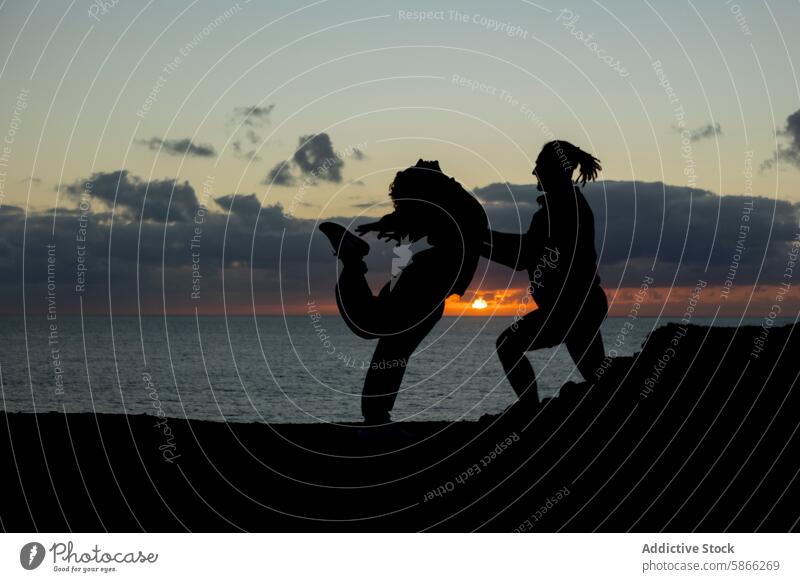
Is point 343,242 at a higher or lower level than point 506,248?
higher

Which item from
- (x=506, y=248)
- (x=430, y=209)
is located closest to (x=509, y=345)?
(x=506, y=248)

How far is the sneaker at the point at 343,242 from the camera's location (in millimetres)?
16547

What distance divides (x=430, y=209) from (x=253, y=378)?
86819 mm

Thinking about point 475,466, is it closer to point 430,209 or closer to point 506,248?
point 506,248

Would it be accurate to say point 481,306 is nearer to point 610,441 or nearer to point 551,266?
point 551,266

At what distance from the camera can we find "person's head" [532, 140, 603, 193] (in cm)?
1666

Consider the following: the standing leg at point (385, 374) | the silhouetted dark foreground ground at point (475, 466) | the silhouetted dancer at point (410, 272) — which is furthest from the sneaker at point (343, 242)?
the silhouetted dark foreground ground at point (475, 466)

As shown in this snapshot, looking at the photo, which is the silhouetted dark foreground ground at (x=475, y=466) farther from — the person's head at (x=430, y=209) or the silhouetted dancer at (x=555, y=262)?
the person's head at (x=430, y=209)

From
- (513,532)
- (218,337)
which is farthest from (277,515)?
(218,337)

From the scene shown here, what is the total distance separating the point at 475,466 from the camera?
16.0m
